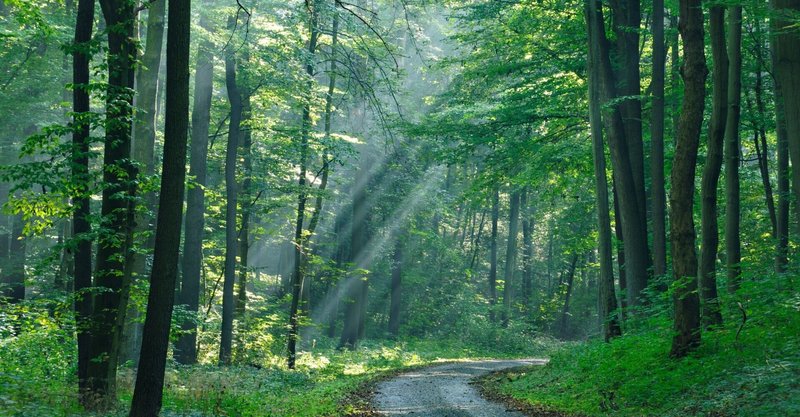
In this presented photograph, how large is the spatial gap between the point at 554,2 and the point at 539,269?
38347 millimetres

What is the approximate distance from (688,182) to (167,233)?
340 inches

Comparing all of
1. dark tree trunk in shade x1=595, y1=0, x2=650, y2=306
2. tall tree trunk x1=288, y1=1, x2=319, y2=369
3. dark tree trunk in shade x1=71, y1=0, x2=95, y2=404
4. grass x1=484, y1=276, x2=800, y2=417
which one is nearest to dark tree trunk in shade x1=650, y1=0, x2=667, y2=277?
dark tree trunk in shade x1=595, y1=0, x2=650, y2=306

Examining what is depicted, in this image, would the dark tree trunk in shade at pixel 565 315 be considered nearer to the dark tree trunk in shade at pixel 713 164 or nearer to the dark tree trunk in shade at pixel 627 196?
the dark tree trunk in shade at pixel 627 196

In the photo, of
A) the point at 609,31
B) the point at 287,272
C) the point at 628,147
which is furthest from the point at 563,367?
the point at 287,272

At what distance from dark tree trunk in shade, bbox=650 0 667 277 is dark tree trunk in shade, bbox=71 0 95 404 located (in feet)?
40.8

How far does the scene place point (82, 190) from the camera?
34.9ft

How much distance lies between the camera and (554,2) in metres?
18.1

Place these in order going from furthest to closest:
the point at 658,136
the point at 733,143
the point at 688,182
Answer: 1. the point at 658,136
2. the point at 733,143
3. the point at 688,182

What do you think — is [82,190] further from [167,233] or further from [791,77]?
[791,77]

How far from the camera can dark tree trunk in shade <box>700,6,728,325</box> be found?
37.7 feet

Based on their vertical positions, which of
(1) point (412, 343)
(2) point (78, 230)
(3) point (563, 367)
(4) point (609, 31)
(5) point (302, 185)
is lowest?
(1) point (412, 343)

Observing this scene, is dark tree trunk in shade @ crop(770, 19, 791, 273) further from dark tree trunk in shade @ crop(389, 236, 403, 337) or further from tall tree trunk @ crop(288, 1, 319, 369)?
dark tree trunk in shade @ crop(389, 236, 403, 337)

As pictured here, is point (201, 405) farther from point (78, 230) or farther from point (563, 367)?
point (563, 367)

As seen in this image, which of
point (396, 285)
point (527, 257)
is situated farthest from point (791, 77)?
point (527, 257)
